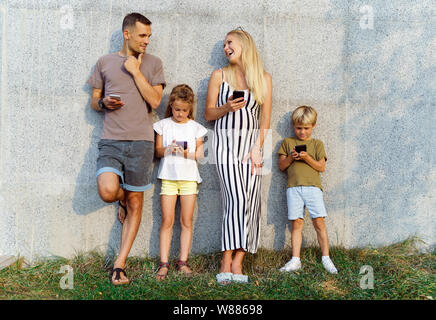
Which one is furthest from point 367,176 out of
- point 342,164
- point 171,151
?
point 171,151

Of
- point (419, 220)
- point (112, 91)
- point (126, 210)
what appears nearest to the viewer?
point (112, 91)

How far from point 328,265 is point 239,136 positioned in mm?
1426

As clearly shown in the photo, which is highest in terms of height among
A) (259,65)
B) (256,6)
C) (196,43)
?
(256,6)

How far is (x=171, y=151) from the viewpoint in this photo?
11.6 feet

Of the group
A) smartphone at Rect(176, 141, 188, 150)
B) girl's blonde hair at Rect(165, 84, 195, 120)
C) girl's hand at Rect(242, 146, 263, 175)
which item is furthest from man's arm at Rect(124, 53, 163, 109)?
girl's hand at Rect(242, 146, 263, 175)

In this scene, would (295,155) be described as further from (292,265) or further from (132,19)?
(132,19)

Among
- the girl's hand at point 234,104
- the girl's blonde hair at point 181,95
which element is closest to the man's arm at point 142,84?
the girl's blonde hair at point 181,95

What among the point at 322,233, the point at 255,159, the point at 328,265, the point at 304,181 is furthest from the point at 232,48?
the point at 328,265

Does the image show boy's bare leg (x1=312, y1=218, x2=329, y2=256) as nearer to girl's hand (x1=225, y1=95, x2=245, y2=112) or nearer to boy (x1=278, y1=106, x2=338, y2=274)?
boy (x1=278, y1=106, x2=338, y2=274)

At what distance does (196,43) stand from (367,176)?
219 centimetres

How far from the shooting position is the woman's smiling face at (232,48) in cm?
356

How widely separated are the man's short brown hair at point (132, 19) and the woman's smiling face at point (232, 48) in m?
0.76

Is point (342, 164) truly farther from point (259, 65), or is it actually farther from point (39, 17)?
point (39, 17)

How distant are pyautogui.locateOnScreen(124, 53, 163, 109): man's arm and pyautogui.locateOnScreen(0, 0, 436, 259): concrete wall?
1.13ft
